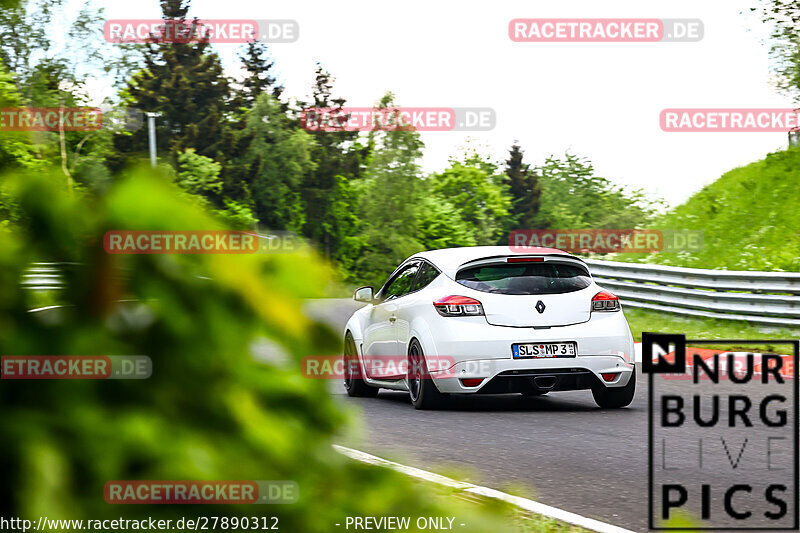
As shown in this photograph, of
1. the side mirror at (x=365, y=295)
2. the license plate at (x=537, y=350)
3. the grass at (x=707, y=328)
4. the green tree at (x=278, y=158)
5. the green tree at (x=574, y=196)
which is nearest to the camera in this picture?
the license plate at (x=537, y=350)

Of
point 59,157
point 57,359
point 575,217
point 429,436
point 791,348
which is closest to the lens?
point 57,359

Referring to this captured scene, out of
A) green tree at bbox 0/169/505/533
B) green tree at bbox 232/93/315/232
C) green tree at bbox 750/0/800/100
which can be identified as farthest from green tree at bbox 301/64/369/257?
green tree at bbox 0/169/505/533

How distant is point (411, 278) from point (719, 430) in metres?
3.62

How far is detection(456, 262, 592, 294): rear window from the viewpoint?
10.2 metres

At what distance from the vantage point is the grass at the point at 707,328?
681 inches

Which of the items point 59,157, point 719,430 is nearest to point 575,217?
point 719,430

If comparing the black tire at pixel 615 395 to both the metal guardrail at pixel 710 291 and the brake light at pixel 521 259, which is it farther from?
the metal guardrail at pixel 710 291

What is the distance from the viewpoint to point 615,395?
10516 mm

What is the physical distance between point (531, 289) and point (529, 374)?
0.79m

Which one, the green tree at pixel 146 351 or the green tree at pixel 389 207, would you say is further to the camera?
the green tree at pixel 389 207

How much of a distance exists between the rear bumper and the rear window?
0.68m

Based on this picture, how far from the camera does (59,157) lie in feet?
4.70

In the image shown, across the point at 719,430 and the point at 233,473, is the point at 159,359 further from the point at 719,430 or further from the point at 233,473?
the point at 719,430

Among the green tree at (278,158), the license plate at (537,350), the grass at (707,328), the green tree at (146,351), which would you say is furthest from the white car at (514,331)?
the green tree at (278,158)
